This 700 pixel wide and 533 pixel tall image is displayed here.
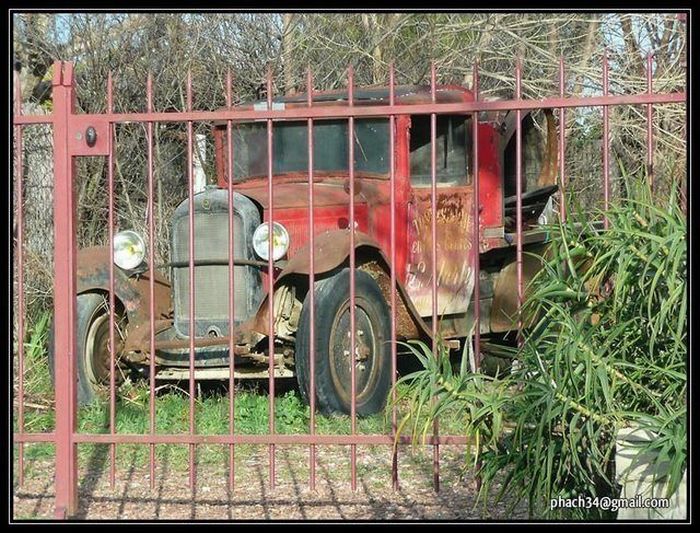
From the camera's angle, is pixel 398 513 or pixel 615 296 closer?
pixel 615 296

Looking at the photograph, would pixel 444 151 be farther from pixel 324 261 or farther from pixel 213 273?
pixel 213 273

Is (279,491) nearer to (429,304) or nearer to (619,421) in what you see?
(619,421)

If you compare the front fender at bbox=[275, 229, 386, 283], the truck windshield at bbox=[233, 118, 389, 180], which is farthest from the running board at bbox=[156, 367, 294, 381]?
the truck windshield at bbox=[233, 118, 389, 180]

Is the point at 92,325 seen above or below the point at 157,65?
below

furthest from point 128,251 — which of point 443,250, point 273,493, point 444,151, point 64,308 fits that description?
point 273,493

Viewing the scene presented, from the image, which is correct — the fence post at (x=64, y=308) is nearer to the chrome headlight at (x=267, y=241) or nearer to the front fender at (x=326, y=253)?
the front fender at (x=326, y=253)

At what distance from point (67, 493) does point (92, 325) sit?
2852 mm

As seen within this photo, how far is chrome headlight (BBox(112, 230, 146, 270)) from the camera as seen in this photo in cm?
736

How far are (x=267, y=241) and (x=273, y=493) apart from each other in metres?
2.32

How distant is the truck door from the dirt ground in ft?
6.78

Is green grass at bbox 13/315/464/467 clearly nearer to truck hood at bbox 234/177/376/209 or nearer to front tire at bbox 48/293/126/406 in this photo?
front tire at bbox 48/293/126/406

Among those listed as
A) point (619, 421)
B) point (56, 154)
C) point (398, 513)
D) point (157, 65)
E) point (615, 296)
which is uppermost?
point (157, 65)

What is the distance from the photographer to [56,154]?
15.1 feet
